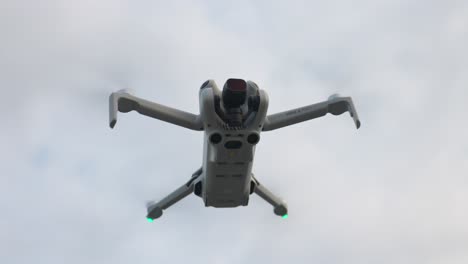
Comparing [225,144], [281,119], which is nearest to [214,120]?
[225,144]

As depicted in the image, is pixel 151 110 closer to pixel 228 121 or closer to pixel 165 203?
pixel 228 121

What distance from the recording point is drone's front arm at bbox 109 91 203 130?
25281 mm

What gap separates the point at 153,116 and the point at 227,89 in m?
3.09

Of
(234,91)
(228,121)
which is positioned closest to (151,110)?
(228,121)

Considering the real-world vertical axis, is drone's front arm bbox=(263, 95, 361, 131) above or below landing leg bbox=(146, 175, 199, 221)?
above

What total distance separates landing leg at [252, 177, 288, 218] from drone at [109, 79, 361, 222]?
160 cm

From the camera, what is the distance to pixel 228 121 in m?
25.4

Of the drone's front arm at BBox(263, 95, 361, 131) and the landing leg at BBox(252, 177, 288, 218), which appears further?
the landing leg at BBox(252, 177, 288, 218)

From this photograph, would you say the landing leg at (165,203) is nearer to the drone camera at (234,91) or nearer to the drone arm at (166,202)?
the drone arm at (166,202)

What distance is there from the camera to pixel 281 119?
2694 cm

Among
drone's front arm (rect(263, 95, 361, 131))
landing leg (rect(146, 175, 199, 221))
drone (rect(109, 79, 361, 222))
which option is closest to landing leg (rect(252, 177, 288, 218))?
drone (rect(109, 79, 361, 222))

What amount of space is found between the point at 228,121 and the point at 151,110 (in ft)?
9.27

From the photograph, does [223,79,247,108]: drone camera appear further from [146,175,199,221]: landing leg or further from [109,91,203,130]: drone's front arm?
[146,175,199,221]: landing leg

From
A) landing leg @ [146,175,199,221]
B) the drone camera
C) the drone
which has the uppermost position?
the drone camera
